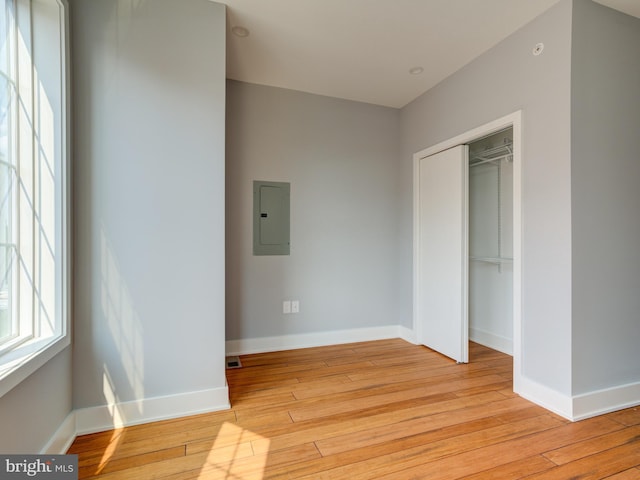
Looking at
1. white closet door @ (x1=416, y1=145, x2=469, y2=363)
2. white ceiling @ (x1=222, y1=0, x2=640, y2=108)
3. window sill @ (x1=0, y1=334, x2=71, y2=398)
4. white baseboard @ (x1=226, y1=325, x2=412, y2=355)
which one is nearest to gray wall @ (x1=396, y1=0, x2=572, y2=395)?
white ceiling @ (x1=222, y1=0, x2=640, y2=108)

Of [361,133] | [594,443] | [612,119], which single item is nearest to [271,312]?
[361,133]

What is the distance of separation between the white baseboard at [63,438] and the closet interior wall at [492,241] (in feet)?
11.4

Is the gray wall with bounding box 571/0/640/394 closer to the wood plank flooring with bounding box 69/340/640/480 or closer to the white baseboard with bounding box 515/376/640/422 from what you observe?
the white baseboard with bounding box 515/376/640/422

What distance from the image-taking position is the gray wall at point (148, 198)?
1.78 m

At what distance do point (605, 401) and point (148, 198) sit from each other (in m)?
3.12

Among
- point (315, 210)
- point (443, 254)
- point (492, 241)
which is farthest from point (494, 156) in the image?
point (315, 210)

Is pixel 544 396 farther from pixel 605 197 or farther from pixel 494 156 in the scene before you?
pixel 494 156

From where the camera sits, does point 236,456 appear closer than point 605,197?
Yes

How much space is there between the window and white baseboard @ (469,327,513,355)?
354cm

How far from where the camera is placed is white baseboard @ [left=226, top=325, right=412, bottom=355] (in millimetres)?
3012

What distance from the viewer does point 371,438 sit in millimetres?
1724

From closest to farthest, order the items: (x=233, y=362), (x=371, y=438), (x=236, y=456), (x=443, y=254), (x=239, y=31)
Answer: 1. (x=236, y=456)
2. (x=371, y=438)
3. (x=239, y=31)
4. (x=233, y=362)
5. (x=443, y=254)

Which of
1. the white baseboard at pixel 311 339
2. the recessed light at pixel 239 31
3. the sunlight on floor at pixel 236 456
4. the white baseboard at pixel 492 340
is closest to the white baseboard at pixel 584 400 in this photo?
the white baseboard at pixel 492 340

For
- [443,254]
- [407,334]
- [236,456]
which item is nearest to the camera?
[236,456]
